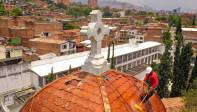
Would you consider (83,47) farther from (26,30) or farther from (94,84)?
(94,84)

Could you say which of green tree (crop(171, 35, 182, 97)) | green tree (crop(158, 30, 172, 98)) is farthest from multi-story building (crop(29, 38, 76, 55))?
green tree (crop(171, 35, 182, 97))

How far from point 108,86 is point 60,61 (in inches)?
1060

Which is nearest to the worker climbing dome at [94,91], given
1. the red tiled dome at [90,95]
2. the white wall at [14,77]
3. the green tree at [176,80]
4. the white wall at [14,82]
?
the red tiled dome at [90,95]

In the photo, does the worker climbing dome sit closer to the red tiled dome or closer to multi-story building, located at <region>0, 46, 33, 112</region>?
the red tiled dome

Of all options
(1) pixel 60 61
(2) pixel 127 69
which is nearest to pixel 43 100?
(1) pixel 60 61

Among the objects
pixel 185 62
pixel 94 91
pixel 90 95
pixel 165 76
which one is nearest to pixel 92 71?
pixel 94 91

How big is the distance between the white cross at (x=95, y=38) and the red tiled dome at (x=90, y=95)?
0.70 feet

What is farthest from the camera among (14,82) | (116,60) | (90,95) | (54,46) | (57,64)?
(54,46)

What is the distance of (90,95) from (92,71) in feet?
2.20

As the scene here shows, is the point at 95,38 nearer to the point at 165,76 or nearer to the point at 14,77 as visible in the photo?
the point at 14,77

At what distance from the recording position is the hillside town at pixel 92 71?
618cm

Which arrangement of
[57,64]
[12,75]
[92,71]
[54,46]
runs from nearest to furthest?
[92,71], [12,75], [57,64], [54,46]

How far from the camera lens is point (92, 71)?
645cm

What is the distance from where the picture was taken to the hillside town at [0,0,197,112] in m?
6.18
